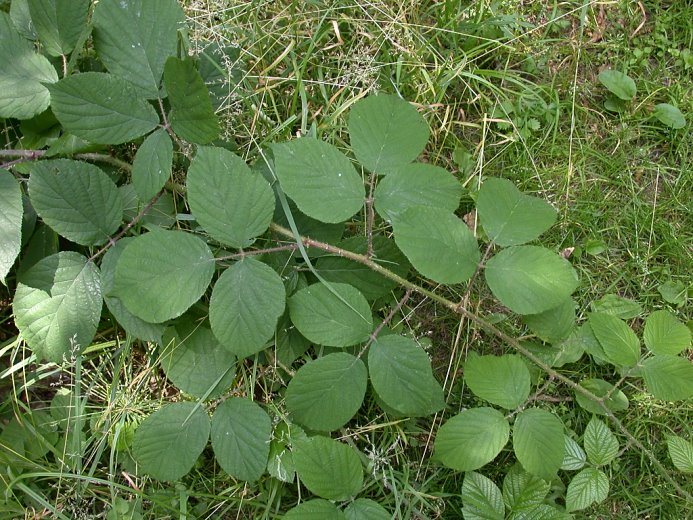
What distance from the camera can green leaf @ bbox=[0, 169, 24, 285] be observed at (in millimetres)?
1480

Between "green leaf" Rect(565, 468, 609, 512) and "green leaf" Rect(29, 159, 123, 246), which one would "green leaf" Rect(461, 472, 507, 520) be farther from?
"green leaf" Rect(29, 159, 123, 246)

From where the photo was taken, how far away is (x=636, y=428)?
1.79 metres

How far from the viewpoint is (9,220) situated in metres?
1.49

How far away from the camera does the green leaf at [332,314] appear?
1505 mm

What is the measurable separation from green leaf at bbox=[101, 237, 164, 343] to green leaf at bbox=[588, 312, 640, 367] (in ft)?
3.81

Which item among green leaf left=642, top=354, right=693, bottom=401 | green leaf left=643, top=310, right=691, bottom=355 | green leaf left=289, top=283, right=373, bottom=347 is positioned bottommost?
green leaf left=642, top=354, right=693, bottom=401

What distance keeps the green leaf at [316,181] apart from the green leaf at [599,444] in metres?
0.90

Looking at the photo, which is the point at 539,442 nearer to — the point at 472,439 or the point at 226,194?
the point at 472,439

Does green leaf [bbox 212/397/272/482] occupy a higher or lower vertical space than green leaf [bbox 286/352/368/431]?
lower

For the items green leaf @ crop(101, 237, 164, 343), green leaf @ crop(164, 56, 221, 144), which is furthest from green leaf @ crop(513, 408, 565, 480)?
green leaf @ crop(164, 56, 221, 144)

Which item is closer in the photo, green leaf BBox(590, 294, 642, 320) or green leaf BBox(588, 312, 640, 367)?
green leaf BBox(588, 312, 640, 367)

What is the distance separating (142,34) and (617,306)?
4.94 feet

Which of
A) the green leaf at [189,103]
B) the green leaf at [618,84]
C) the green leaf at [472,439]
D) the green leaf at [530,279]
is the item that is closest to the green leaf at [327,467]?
the green leaf at [472,439]

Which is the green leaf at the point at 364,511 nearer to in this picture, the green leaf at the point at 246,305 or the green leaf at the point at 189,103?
the green leaf at the point at 246,305
